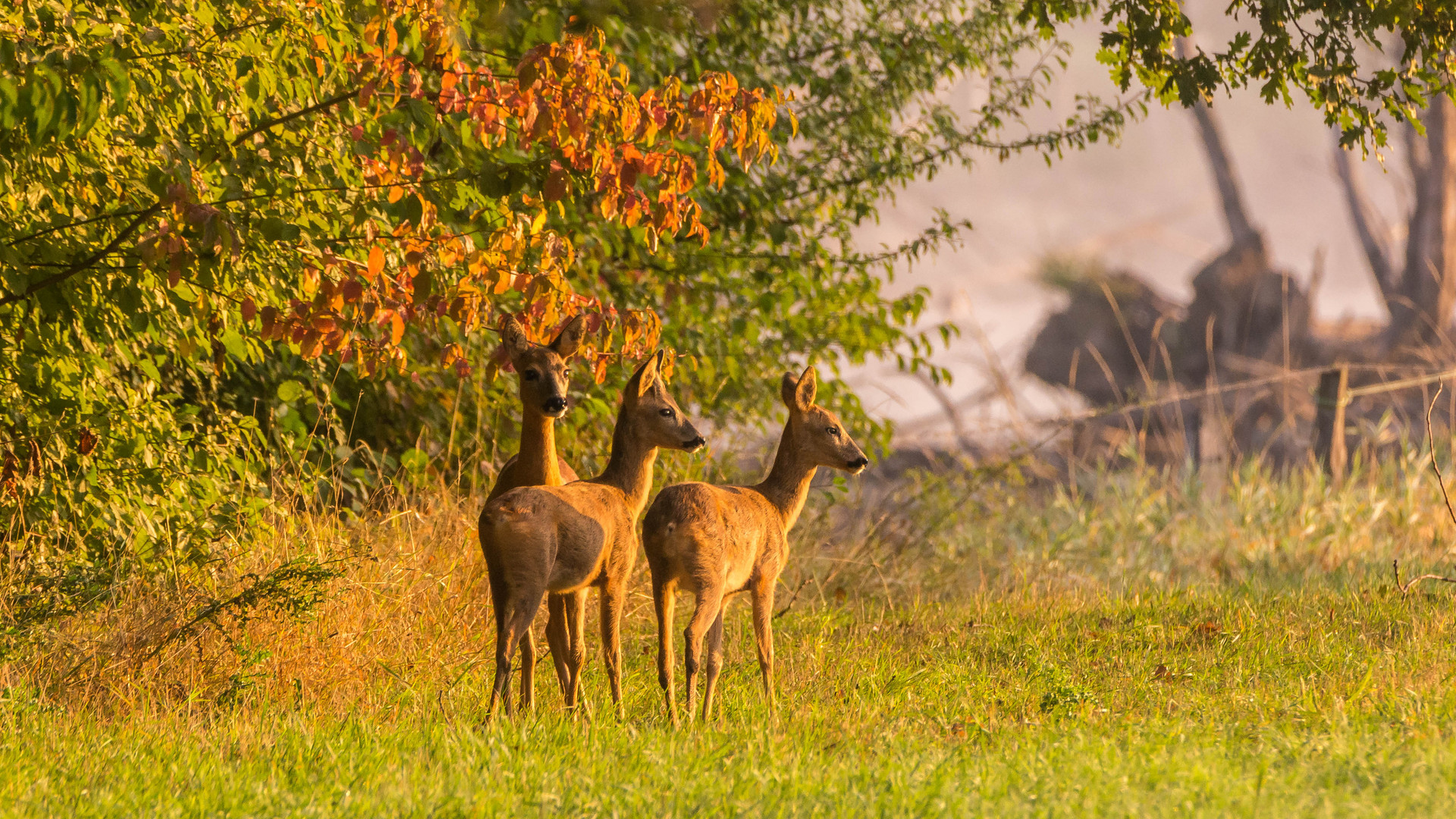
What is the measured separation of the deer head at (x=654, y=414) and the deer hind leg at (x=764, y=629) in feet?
2.48

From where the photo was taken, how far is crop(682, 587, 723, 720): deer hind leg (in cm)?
559

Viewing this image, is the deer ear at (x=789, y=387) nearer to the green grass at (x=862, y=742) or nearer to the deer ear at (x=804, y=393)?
Answer: the deer ear at (x=804, y=393)

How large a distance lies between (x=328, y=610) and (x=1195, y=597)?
568 cm

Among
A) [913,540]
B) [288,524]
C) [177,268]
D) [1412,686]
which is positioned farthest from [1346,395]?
[177,268]

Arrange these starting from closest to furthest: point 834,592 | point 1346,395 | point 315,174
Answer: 1. point 315,174
2. point 834,592
3. point 1346,395

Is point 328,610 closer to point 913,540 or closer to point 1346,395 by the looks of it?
point 913,540

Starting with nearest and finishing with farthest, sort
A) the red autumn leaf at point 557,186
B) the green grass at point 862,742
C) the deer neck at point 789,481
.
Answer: the green grass at point 862,742 < the red autumn leaf at point 557,186 < the deer neck at point 789,481

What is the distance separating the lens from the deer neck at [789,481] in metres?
6.58

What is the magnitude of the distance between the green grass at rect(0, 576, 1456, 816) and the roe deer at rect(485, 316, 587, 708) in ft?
0.93

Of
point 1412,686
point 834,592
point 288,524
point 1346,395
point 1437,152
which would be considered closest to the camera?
point 1412,686

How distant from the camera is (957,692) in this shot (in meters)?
6.51

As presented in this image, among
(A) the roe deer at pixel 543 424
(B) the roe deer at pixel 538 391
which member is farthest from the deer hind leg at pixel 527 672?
(B) the roe deer at pixel 538 391

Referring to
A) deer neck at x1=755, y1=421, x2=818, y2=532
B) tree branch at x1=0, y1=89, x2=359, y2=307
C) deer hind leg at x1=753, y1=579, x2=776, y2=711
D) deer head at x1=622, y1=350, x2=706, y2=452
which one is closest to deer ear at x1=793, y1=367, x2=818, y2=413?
deer neck at x1=755, y1=421, x2=818, y2=532

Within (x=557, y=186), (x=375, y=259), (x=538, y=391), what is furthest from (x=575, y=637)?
(x=557, y=186)
